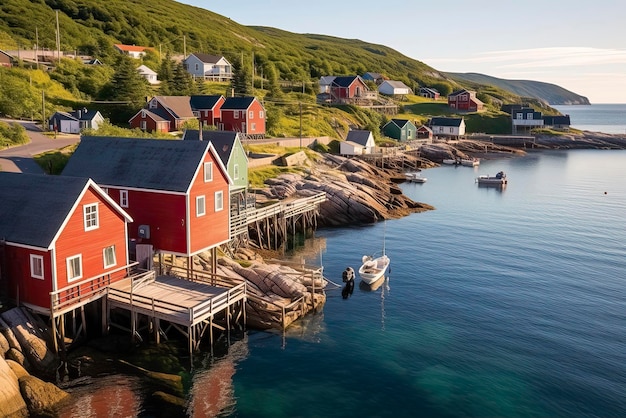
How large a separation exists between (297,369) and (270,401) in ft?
11.3

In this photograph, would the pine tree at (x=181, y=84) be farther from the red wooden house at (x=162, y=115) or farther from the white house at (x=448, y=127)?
the white house at (x=448, y=127)

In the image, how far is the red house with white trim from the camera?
28.3m

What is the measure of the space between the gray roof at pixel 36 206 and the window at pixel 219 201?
9.77 metres

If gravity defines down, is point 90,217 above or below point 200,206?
above

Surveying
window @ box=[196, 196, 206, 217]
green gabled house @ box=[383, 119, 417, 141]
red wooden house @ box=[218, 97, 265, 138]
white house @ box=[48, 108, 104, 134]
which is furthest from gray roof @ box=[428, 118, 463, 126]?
window @ box=[196, 196, 206, 217]

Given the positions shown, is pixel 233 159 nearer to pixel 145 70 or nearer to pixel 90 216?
pixel 90 216

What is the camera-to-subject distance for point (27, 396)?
981 inches

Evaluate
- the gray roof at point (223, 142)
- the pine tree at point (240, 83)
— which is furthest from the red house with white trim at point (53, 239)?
the pine tree at point (240, 83)

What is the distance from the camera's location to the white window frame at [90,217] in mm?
29578

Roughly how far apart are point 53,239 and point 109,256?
432cm

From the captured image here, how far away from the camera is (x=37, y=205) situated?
29.4 m

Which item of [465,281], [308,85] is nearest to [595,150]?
[308,85]

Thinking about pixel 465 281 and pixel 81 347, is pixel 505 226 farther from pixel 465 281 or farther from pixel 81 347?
pixel 81 347

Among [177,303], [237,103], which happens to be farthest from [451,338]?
[237,103]
